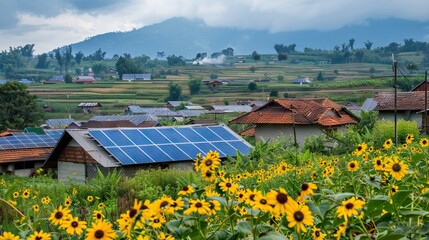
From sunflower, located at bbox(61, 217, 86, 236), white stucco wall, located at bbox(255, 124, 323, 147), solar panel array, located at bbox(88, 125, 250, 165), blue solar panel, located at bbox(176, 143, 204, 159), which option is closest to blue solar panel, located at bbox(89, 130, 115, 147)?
solar panel array, located at bbox(88, 125, 250, 165)

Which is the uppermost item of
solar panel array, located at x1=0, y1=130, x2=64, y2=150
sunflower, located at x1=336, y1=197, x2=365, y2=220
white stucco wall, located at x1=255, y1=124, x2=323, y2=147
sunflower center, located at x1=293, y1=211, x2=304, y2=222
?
sunflower center, located at x1=293, y1=211, x2=304, y2=222

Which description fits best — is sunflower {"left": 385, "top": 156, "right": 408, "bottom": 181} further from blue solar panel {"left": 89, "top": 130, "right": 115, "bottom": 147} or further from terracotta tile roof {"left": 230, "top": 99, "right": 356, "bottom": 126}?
terracotta tile roof {"left": 230, "top": 99, "right": 356, "bottom": 126}

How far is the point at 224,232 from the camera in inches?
96.1

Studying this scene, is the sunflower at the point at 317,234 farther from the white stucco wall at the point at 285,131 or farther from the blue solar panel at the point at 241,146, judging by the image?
the white stucco wall at the point at 285,131

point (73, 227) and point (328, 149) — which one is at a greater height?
point (73, 227)

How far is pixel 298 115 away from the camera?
26234mm

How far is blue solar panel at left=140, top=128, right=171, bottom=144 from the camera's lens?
67.2 feet

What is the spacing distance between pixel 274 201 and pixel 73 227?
2.88 feet

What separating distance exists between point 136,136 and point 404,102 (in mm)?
14925

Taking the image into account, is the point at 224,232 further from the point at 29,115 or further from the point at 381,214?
the point at 29,115

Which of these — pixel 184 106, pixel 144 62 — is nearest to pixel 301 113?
pixel 184 106

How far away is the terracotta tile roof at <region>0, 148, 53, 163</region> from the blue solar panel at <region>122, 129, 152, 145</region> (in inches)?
437

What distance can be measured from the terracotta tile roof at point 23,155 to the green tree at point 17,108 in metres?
12.5

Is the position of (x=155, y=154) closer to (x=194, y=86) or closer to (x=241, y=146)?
(x=241, y=146)
